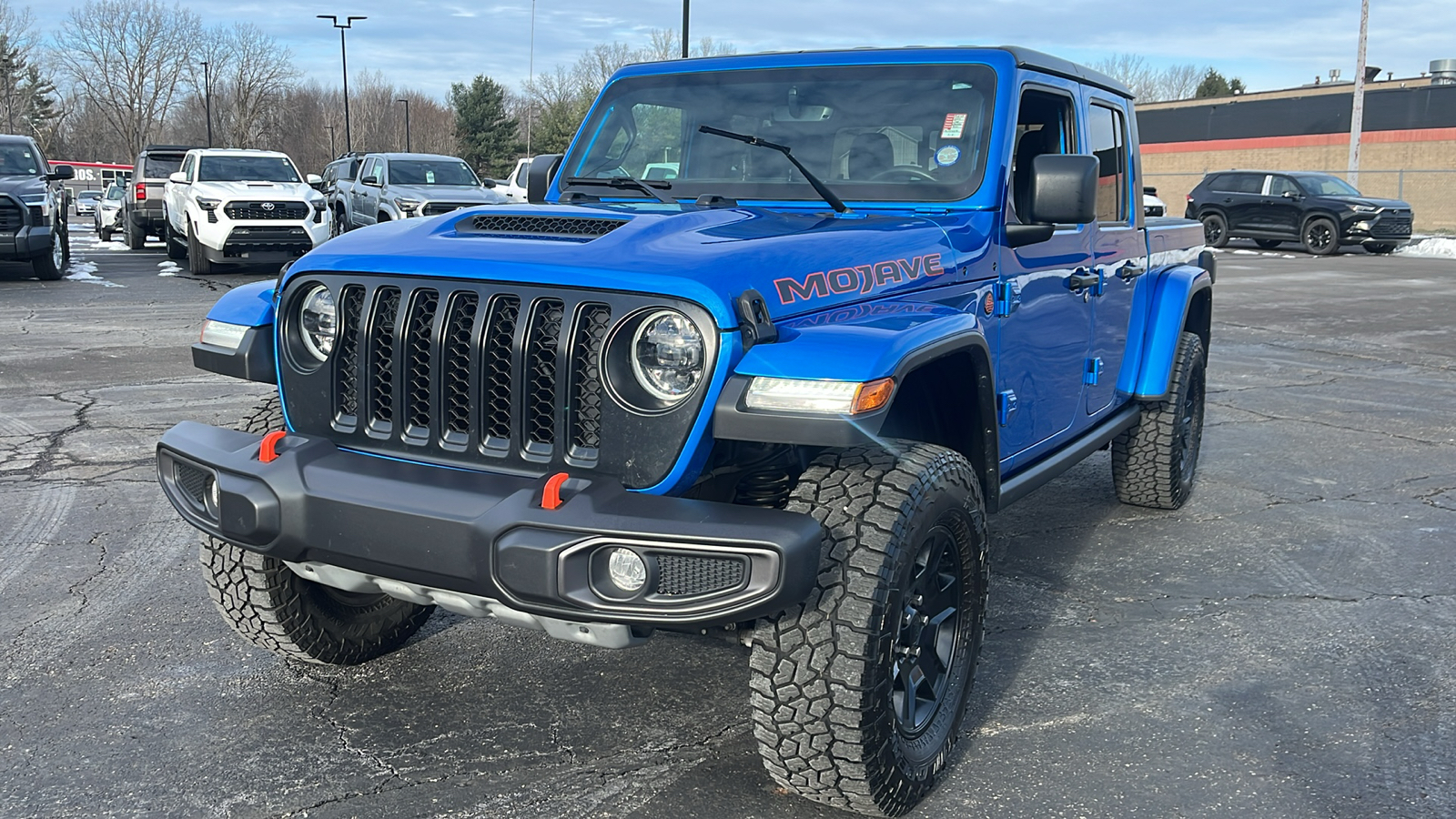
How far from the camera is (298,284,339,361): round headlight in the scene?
3105 mm

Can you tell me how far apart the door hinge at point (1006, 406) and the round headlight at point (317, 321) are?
197 cm

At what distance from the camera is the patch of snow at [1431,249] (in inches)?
968

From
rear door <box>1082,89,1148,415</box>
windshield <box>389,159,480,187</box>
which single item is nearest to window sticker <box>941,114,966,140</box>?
rear door <box>1082,89,1148,415</box>

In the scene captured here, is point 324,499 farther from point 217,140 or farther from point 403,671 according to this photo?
point 217,140

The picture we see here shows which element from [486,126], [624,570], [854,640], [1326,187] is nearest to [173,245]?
[624,570]

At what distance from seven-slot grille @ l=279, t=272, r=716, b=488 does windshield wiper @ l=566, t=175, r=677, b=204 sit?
50.6 inches

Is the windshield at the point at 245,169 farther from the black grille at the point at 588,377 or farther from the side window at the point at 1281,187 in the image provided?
the side window at the point at 1281,187

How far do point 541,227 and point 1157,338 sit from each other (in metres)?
3.22

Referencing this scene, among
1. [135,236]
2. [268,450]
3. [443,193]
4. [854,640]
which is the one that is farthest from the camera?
[135,236]

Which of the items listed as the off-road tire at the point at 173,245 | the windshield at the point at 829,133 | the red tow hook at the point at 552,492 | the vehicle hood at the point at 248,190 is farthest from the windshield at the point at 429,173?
the red tow hook at the point at 552,492

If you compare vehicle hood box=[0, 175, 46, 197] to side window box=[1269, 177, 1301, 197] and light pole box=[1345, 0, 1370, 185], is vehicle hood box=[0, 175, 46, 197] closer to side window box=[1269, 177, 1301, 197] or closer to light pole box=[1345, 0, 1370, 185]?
side window box=[1269, 177, 1301, 197]

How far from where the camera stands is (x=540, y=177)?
4656 mm

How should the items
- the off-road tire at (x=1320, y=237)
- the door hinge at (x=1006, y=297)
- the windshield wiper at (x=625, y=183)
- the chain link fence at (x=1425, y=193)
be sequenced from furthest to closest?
the chain link fence at (x=1425, y=193) < the off-road tire at (x=1320, y=237) < the windshield wiper at (x=625, y=183) < the door hinge at (x=1006, y=297)

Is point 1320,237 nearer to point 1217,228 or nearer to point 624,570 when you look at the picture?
point 1217,228
